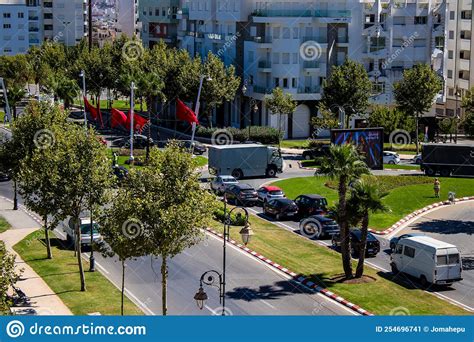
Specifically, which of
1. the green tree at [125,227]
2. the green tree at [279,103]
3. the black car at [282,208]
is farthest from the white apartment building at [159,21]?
the green tree at [125,227]

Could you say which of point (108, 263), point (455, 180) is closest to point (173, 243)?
point (108, 263)

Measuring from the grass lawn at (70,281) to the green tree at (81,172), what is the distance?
40.7 inches

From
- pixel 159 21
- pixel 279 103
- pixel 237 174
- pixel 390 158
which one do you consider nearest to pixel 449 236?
pixel 237 174

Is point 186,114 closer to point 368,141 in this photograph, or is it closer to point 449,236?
point 368,141

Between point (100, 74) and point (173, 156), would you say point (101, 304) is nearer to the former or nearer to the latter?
point (173, 156)

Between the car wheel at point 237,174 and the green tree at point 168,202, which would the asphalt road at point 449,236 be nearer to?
the car wheel at point 237,174

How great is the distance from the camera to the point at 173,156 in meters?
40.8

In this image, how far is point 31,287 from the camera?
47.8 metres

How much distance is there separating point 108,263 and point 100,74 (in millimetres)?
71209

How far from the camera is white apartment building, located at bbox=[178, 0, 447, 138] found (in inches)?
4311

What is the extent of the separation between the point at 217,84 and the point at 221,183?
112 ft

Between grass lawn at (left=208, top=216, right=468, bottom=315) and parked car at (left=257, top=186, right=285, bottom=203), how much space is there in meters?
5.53

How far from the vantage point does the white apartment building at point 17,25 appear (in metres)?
182

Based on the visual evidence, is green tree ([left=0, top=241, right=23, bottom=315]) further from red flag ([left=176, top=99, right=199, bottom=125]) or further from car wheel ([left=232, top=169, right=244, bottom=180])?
red flag ([left=176, top=99, right=199, bottom=125])
